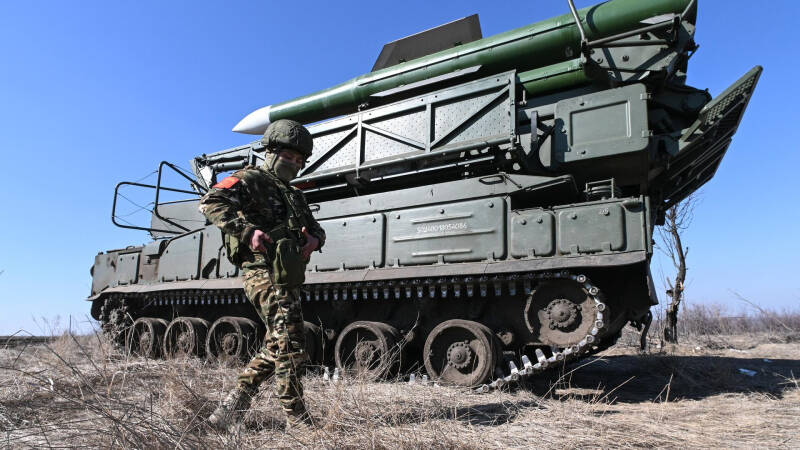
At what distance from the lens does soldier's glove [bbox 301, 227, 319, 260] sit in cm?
352

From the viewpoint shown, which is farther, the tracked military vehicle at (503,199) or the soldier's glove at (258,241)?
the tracked military vehicle at (503,199)

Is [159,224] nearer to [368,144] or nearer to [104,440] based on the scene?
[368,144]

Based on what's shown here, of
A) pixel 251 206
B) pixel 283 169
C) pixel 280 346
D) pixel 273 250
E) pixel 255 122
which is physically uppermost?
pixel 255 122

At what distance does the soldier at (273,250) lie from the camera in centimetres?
315

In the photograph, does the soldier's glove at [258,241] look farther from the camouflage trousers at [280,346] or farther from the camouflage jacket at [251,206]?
the camouflage trousers at [280,346]

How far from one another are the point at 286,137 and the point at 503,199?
2774mm

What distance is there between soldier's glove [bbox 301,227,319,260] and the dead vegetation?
95 cm

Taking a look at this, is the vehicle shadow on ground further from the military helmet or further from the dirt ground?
the military helmet

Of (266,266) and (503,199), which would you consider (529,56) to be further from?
(266,266)

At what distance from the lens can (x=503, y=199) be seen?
553 centimetres

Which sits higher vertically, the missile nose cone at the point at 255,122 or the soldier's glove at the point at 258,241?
the missile nose cone at the point at 255,122

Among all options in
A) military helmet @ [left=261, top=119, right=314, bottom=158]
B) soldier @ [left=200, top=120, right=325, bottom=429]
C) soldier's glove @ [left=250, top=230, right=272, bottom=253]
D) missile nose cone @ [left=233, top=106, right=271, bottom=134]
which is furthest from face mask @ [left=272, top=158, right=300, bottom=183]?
missile nose cone @ [left=233, top=106, right=271, bottom=134]

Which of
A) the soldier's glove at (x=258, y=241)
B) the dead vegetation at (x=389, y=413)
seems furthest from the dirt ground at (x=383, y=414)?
the soldier's glove at (x=258, y=241)

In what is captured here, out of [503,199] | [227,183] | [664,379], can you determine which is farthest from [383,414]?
→ [664,379]
